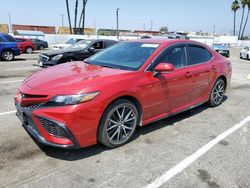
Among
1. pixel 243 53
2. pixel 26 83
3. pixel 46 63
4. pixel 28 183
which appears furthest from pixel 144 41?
pixel 243 53

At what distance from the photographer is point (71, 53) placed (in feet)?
32.2

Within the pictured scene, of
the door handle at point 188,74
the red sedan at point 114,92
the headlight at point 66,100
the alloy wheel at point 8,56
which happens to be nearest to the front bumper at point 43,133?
the red sedan at point 114,92

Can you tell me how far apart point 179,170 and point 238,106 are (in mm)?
3664

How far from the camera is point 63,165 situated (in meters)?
3.23

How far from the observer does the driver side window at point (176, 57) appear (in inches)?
171

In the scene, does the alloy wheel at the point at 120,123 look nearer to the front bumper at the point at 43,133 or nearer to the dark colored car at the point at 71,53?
the front bumper at the point at 43,133

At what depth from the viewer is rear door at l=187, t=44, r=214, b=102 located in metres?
4.92

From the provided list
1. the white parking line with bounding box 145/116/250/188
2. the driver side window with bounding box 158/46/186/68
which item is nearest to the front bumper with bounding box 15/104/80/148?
the white parking line with bounding box 145/116/250/188

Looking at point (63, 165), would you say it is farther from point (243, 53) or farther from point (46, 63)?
point (243, 53)

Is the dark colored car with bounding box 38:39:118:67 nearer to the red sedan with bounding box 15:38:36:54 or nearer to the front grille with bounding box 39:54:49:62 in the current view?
the front grille with bounding box 39:54:49:62

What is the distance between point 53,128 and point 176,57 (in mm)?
2592

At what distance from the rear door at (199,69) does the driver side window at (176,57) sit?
0.18 meters

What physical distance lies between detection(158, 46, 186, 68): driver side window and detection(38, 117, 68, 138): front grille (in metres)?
2.03

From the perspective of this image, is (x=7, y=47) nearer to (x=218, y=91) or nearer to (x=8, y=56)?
(x=8, y=56)
